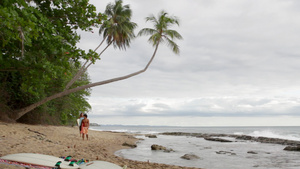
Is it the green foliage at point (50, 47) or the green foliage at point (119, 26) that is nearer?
the green foliage at point (50, 47)

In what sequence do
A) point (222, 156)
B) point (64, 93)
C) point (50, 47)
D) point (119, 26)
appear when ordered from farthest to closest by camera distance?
point (119, 26) → point (64, 93) → point (222, 156) → point (50, 47)

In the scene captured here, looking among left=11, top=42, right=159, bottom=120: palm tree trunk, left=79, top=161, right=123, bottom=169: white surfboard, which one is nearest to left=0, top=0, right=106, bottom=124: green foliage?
left=11, top=42, right=159, bottom=120: palm tree trunk

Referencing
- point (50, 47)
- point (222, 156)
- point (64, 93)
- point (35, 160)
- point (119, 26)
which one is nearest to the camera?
point (35, 160)

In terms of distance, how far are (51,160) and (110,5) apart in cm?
1873

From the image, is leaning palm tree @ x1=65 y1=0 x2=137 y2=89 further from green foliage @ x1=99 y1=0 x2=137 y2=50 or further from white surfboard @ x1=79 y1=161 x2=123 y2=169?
white surfboard @ x1=79 y1=161 x2=123 y2=169

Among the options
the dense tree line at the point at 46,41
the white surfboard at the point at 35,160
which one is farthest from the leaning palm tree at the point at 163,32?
the white surfboard at the point at 35,160

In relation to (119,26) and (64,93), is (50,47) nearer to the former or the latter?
(64,93)

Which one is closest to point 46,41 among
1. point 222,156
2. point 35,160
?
point 35,160

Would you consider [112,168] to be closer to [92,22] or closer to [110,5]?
[92,22]

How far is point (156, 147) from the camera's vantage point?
623 inches

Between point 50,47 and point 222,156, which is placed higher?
point 50,47

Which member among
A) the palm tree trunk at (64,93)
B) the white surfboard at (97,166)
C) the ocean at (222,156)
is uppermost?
the palm tree trunk at (64,93)

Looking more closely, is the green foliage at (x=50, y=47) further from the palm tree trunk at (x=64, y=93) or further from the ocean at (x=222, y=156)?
the ocean at (x=222, y=156)

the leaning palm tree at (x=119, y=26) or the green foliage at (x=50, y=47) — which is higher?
the leaning palm tree at (x=119, y=26)
